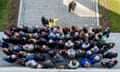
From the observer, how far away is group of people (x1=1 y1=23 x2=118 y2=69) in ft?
62.4

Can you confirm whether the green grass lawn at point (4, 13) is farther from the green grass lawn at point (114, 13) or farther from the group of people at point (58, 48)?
the green grass lawn at point (114, 13)

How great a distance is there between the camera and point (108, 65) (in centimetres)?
1908

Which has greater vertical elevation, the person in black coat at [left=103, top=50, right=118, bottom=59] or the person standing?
the person standing

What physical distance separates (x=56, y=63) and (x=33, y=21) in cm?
544

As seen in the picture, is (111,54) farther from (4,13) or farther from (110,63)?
(4,13)

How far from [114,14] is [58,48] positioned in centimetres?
595

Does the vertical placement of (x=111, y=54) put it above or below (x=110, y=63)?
above

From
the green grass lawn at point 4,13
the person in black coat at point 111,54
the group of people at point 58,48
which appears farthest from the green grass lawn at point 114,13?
the green grass lawn at point 4,13

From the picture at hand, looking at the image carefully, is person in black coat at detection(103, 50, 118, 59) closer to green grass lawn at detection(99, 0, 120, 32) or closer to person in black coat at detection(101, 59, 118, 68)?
person in black coat at detection(101, 59, 118, 68)

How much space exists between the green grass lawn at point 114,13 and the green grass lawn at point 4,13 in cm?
625

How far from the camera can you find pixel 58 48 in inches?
790

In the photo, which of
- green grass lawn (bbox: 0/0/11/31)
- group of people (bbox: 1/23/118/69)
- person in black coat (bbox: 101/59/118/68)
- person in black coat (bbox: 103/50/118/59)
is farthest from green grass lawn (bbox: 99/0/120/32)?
green grass lawn (bbox: 0/0/11/31)

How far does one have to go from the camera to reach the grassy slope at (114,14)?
2356 centimetres

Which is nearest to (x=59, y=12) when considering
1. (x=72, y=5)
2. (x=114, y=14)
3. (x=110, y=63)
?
(x=72, y=5)
